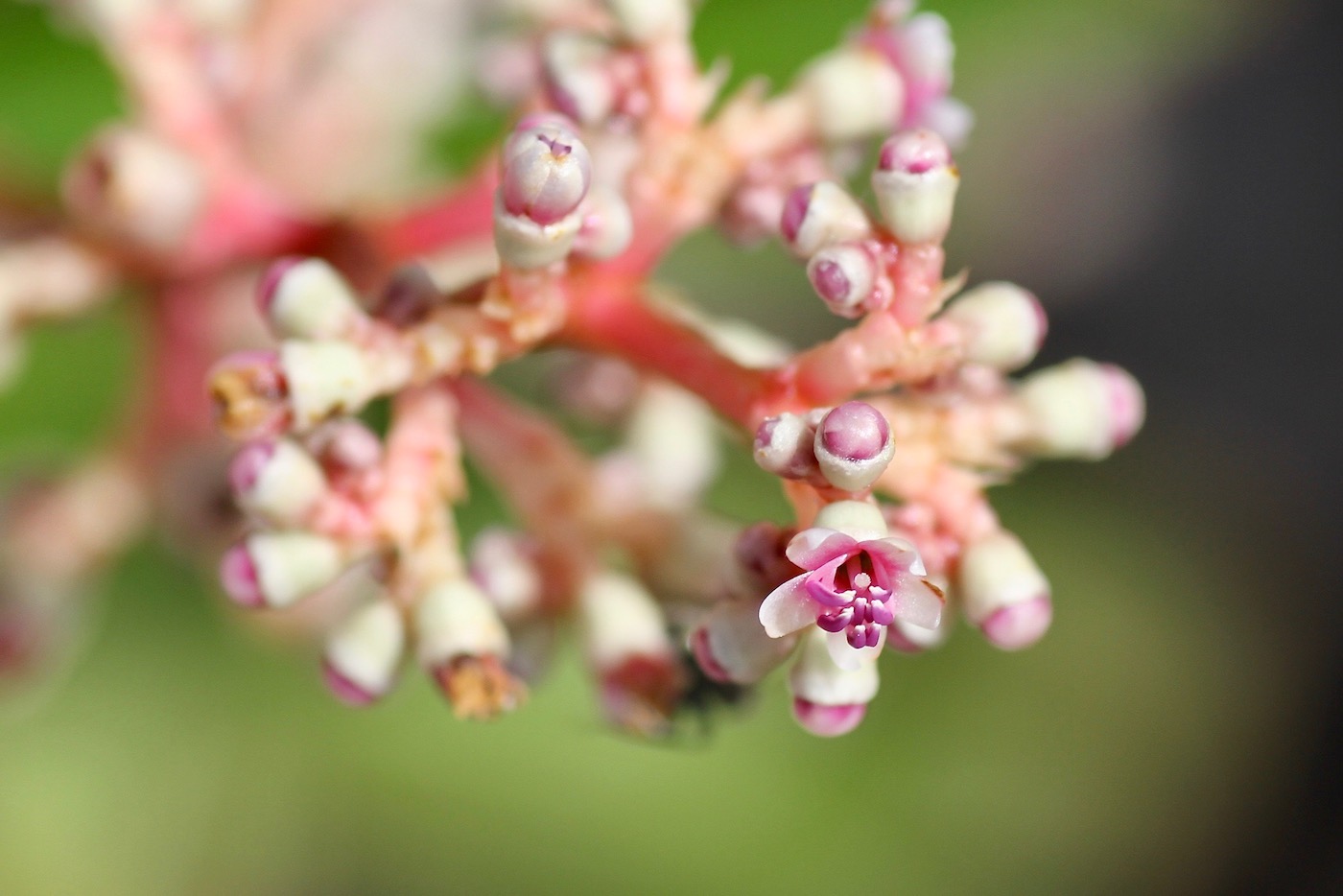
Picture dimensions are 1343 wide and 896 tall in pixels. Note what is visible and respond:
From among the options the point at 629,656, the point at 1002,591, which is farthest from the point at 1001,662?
the point at 1002,591

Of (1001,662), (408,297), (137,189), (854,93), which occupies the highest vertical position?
(1001,662)

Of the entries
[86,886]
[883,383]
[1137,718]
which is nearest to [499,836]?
[86,886]

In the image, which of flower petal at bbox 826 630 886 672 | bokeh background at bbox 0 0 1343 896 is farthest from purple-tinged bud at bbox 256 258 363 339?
bokeh background at bbox 0 0 1343 896

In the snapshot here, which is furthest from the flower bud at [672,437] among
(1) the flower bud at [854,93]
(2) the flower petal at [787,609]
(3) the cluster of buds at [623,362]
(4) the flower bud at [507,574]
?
(2) the flower petal at [787,609]

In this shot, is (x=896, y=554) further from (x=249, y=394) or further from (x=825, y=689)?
(x=249, y=394)

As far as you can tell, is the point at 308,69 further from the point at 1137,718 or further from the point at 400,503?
the point at 1137,718
